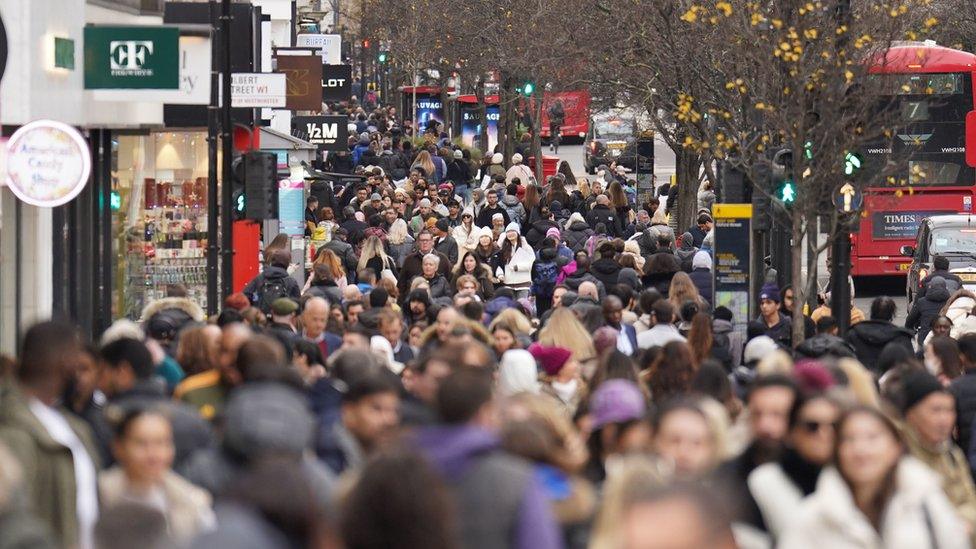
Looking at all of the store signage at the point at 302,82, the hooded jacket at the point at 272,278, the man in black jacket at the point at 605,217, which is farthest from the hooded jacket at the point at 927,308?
the man in black jacket at the point at 605,217

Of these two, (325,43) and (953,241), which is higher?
(325,43)

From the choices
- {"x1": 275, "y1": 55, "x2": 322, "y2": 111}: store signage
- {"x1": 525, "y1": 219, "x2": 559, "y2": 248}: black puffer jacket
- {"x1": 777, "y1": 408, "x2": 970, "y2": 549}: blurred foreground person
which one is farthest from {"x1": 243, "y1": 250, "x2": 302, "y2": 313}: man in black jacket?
{"x1": 777, "y1": 408, "x2": 970, "y2": 549}: blurred foreground person

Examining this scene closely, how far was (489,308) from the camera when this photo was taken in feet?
59.7

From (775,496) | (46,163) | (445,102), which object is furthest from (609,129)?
(775,496)

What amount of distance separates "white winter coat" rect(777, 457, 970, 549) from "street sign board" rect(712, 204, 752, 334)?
13.6m

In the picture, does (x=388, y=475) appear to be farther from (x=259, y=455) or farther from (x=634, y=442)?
(x=634, y=442)

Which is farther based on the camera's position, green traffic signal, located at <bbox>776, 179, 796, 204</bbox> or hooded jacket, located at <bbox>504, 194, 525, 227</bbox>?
hooded jacket, located at <bbox>504, 194, 525, 227</bbox>

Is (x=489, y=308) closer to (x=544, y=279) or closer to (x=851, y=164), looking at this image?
(x=851, y=164)

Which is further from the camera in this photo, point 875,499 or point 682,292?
point 682,292

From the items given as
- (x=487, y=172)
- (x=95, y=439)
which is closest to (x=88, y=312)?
(x=95, y=439)

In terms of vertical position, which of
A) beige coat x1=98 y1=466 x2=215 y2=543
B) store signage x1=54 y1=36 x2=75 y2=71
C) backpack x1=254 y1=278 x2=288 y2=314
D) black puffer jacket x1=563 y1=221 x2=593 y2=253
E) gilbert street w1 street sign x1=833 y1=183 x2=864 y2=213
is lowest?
beige coat x1=98 y1=466 x2=215 y2=543

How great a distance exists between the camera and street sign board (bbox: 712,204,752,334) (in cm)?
2114

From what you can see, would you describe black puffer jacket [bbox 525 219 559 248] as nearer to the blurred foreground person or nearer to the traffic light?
the traffic light

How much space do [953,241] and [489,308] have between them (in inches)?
546
